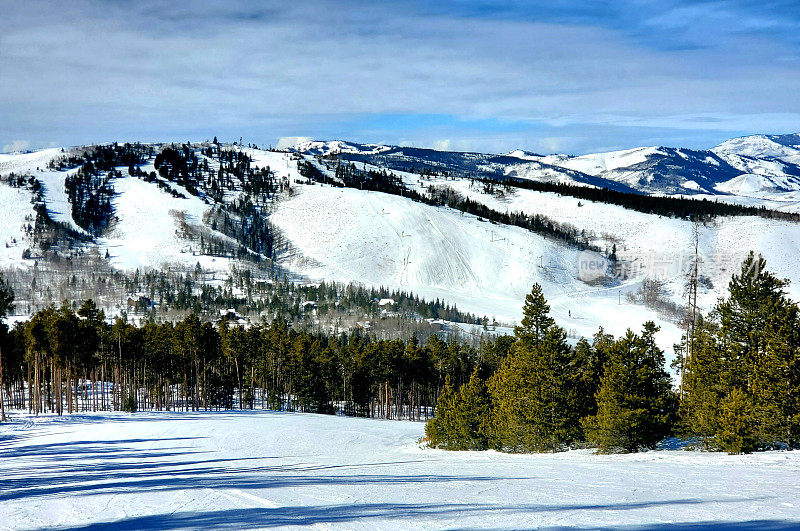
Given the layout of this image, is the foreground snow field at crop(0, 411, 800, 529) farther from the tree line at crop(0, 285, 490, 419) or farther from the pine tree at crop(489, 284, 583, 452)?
the tree line at crop(0, 285, 490, 419)

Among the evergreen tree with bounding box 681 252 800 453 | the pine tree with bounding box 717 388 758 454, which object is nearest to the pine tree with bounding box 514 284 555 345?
the evergreen tree with bounding box 681 252 800 453

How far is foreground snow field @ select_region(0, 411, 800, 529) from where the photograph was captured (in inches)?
520

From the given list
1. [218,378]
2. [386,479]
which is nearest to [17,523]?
[386,479]

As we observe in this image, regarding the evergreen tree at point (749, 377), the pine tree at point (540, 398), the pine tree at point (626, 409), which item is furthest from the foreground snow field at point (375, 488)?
the pine tree at point (540, 398)

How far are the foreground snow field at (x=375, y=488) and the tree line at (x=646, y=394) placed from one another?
5.73ft

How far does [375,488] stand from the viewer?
58.5ft

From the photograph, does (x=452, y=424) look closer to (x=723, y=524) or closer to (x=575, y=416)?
(x=575, y=416)

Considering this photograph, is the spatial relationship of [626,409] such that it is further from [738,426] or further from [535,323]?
[535,323]

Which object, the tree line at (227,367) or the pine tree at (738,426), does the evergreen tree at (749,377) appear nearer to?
the pine tree at (738,426)

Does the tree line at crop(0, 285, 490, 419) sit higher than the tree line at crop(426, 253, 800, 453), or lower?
lower

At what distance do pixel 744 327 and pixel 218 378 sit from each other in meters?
66.5

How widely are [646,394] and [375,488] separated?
63.9ft

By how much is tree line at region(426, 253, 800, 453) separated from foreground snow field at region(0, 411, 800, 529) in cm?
175

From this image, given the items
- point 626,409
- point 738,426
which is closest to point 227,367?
point 626,409
